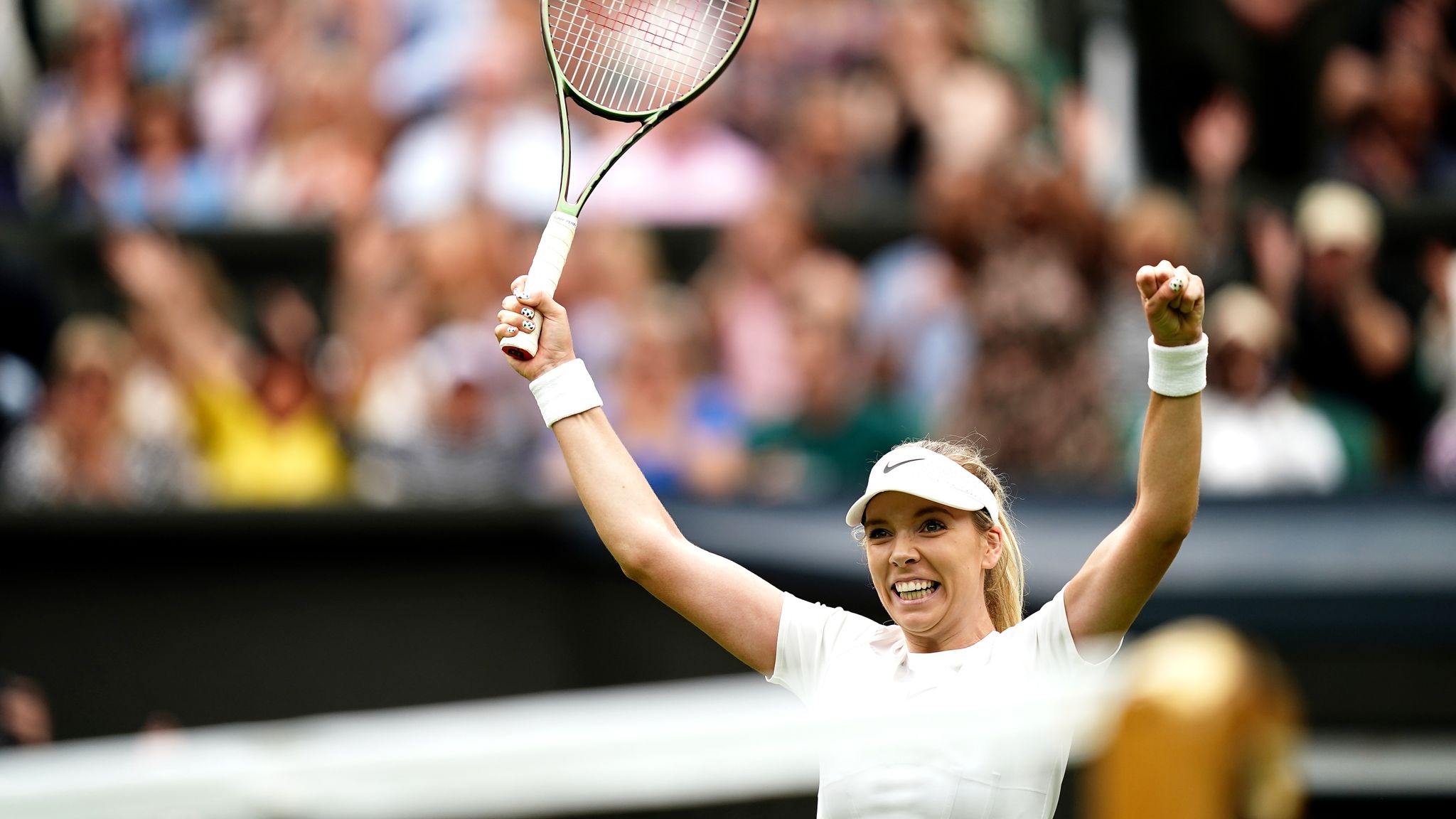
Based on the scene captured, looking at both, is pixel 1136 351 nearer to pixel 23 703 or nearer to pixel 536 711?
pixel 23 703

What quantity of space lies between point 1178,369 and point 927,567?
54 centimetres

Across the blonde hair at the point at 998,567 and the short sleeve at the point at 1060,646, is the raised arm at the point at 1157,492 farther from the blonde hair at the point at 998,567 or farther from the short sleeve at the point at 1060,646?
→ the blonde hair at the point at 998,567

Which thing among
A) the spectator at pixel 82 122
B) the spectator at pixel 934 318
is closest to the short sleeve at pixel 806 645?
the spectator at pixel 934 318

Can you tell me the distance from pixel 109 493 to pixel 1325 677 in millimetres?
4717

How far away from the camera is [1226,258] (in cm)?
795

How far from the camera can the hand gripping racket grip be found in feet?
11.9


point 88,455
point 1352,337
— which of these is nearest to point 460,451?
point 88,455

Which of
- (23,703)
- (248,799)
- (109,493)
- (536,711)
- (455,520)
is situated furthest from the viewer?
(109,493)

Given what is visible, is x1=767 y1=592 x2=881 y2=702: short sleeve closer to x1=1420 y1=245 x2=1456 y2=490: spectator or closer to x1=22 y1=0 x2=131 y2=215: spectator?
x1=1420 y1=245 x2=1456 y2=490: spectator

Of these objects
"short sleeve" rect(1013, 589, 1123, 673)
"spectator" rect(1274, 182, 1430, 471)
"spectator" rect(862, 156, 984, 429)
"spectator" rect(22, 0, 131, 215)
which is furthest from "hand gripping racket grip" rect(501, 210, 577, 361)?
"spectator" rect(22, 0, 131, 215)

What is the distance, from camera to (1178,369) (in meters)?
3.22

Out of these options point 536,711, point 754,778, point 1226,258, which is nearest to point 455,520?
point 1226,258

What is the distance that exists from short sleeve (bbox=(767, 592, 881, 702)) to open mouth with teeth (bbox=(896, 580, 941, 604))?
0.44ft

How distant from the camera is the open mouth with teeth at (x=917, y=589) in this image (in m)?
3.39
